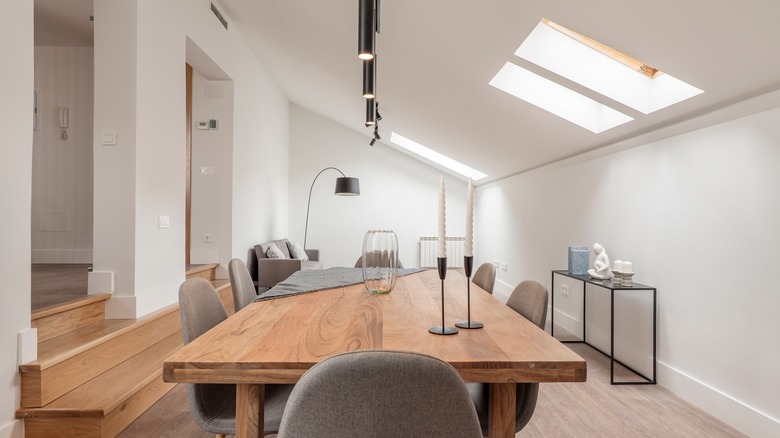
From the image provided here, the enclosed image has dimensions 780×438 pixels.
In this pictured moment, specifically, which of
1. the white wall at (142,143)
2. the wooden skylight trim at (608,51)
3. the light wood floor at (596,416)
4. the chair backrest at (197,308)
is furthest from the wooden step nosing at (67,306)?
the wooden skylight trim at (608,51)

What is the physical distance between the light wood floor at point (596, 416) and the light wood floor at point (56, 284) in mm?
912

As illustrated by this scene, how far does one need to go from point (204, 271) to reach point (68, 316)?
197 centimetres

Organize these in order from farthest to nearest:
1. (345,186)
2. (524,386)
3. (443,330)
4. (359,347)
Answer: (345,186)
(524,386)
(443,330)
(359,347)

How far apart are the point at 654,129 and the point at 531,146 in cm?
151

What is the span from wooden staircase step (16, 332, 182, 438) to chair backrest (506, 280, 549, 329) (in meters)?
1.97

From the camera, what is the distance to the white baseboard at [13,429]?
1903 millimetres

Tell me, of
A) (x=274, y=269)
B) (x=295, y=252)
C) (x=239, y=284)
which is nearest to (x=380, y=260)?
(x=239, y=284)

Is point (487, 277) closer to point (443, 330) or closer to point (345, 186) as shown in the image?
point (443, 330)

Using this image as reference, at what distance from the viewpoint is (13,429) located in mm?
1956

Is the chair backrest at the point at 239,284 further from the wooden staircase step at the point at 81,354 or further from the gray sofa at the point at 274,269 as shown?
the gray sofa at the point at 274,269

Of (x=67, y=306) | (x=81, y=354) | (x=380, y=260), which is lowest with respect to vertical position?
(x=81, y=354)

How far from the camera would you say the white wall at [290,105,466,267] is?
810cm

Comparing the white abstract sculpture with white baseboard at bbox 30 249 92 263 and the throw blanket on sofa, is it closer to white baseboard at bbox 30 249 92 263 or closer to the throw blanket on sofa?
the throw blanket on sofa

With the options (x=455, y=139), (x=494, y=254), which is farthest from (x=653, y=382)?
(x=494, y=254)
